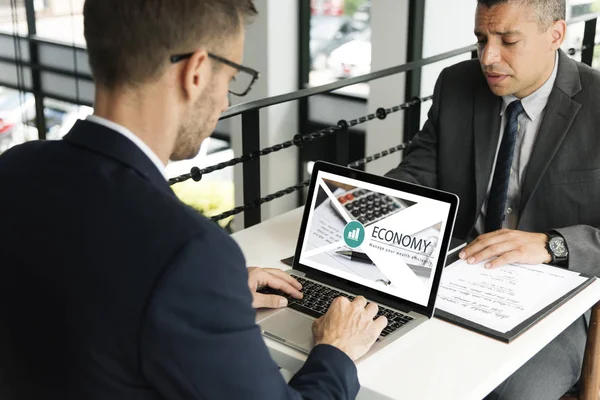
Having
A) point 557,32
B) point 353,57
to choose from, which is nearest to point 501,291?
point 557,32

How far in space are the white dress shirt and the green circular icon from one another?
691mm

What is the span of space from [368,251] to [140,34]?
836 mm

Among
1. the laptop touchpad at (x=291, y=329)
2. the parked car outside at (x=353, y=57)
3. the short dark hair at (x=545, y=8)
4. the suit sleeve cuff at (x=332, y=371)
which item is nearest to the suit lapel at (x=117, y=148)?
the suit sleeve cuff at (x=332, y=371)

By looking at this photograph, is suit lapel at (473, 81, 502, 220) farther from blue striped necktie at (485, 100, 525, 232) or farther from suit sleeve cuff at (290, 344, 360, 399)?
suit sleeve cuff at (290, 344, 360, 399)

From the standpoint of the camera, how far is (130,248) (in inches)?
44.7

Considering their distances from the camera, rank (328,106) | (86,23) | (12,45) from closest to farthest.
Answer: (86,23) < (12,45) < (328,106)

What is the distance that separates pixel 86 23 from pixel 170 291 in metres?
0.44

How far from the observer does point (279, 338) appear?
5.62ft

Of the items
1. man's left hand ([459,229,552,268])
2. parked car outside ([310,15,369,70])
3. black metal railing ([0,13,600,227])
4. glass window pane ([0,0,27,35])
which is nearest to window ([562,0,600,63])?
parked car outside ([310,15,369,70])

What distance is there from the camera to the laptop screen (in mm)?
1808

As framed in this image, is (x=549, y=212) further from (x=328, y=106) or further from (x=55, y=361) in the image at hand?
(x=328, y=106)

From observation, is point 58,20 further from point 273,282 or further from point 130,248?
point 130,248

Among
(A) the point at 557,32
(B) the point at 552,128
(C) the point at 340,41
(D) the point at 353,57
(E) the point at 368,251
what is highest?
(A) the point at 557,32

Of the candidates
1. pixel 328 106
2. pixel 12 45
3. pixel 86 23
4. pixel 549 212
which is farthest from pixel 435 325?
pixel 328 106
